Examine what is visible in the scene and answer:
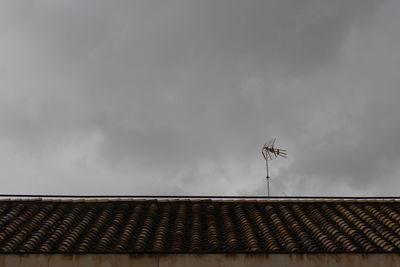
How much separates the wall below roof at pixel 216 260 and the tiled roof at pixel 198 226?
0.46ft

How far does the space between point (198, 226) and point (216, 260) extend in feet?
9.29

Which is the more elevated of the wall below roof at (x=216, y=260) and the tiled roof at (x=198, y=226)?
the tiled roof at (x=198, y=226)

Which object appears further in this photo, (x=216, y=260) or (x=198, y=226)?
(x=198, y=226)

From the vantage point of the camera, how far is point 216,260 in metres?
11.5

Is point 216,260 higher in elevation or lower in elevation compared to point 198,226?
lower

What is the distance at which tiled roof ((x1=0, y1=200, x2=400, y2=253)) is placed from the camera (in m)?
12.4

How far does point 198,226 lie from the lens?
14312 millimetres

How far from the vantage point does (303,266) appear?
37.7 ft

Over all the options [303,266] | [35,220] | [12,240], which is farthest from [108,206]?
Result: [303,266]

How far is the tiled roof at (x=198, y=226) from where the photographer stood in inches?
488

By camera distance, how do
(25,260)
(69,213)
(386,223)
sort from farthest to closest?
1. (69,213)
2. (386,223)
3. (25,260)

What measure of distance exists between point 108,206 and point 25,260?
189 inches

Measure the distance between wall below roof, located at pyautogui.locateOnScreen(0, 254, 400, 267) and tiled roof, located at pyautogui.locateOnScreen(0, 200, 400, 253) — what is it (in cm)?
14

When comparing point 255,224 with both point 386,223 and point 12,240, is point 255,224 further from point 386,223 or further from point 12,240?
point 12,240
